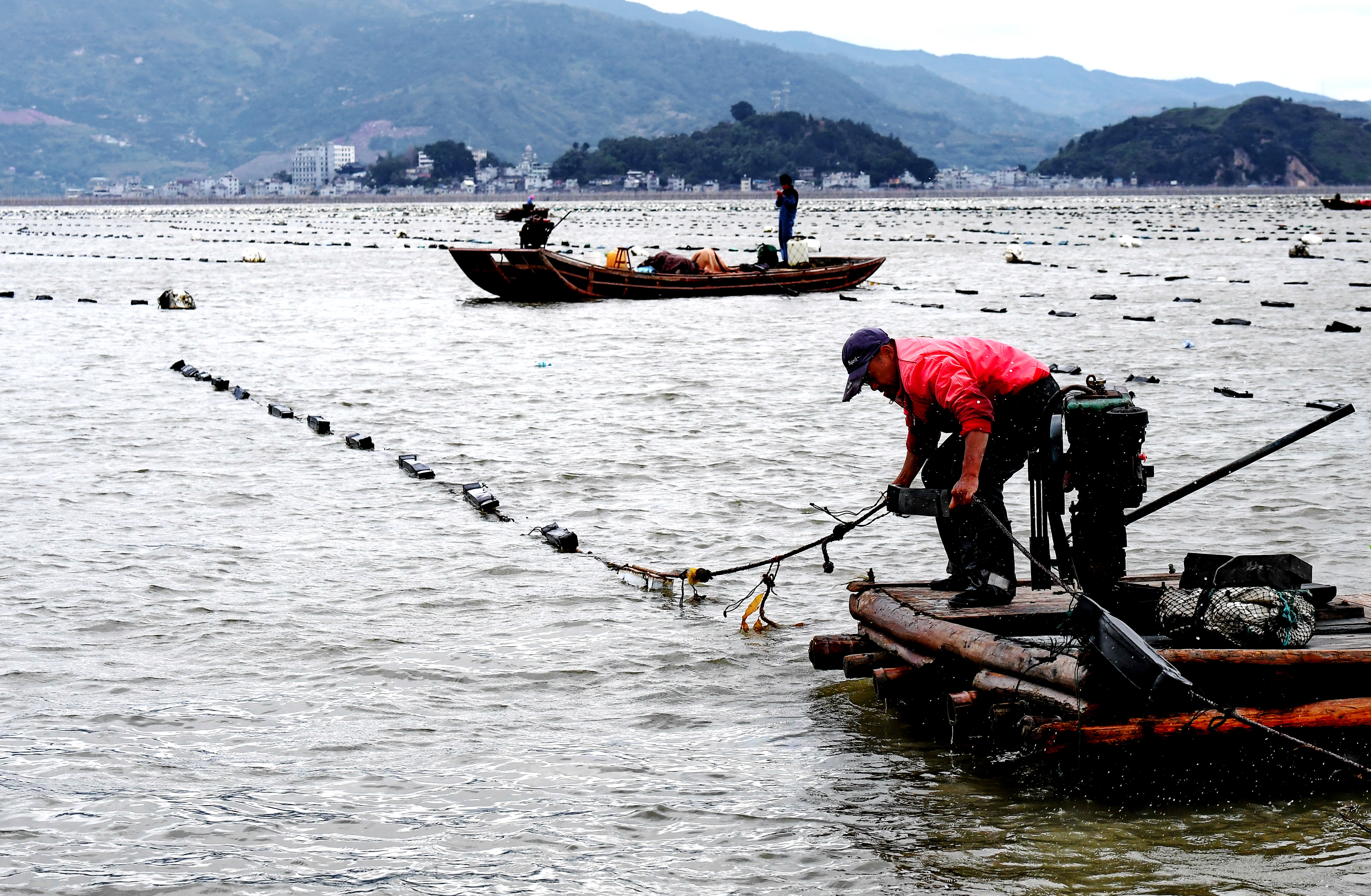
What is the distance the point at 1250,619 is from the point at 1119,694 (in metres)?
0.89

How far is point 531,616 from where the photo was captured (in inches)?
357

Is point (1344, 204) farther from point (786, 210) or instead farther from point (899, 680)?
point (786, 210)

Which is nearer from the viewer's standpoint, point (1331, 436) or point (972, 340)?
point (972, 340)

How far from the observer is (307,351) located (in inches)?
906

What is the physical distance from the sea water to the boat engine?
120 cm

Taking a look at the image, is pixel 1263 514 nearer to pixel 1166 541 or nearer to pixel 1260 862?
pixel 1166 541

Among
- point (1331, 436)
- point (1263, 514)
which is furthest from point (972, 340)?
point (1331, 436)

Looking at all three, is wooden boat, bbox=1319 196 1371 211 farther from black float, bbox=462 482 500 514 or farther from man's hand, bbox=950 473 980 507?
black float, bbox=462 482 500 514

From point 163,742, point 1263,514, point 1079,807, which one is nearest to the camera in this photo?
point 1079,807

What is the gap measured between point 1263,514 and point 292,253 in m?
48.6

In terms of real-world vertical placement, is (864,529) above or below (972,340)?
below

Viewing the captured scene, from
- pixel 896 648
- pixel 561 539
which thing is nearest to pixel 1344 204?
pixel 896 648

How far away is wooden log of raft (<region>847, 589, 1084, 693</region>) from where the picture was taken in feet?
19.4

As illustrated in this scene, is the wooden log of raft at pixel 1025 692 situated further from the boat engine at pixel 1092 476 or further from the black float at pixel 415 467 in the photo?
the black float at pixel 415 467
